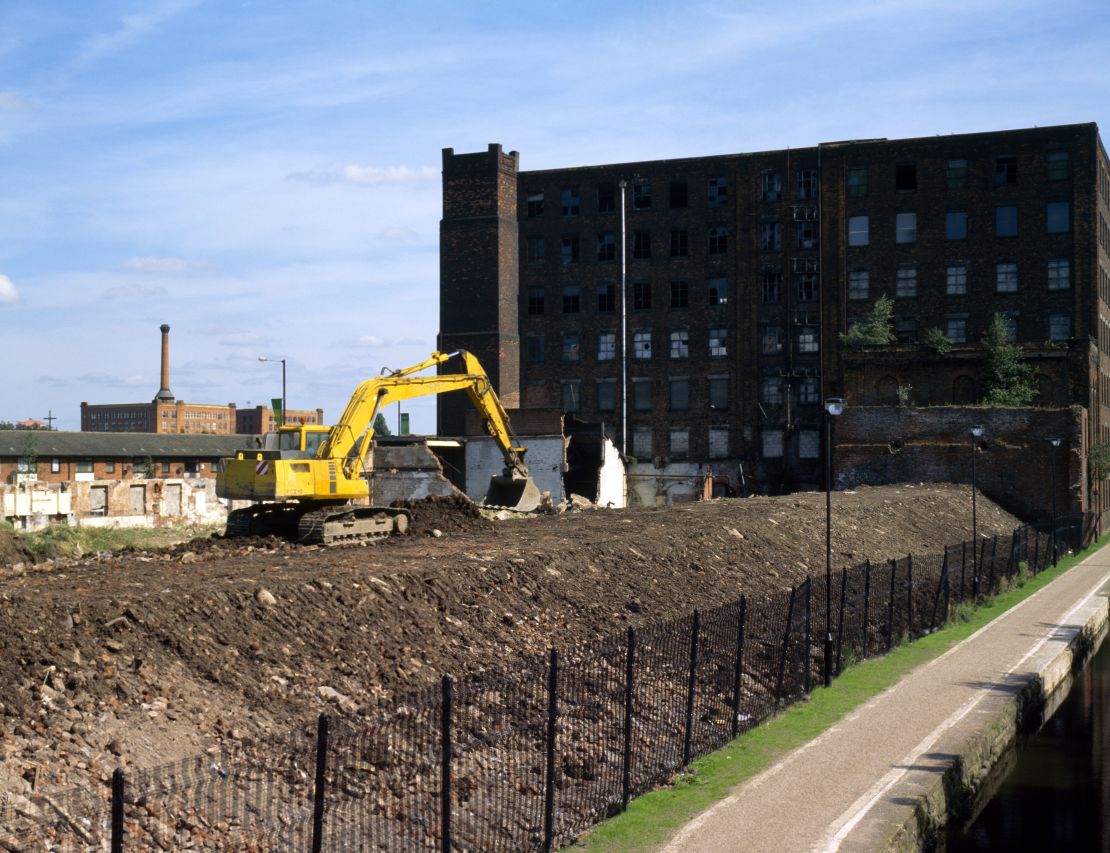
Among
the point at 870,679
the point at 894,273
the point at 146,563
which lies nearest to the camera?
the point at 870,679

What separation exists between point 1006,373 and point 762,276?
16.1m

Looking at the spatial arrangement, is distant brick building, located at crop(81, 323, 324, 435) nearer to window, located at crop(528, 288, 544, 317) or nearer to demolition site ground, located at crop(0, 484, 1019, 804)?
window, located at crop(528, 288, 544, 317)

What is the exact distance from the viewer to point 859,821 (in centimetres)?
1301

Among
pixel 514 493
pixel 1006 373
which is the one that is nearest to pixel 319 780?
pixel 514 493

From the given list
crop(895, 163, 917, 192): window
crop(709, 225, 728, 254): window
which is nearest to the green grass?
crop(895, 163, 917, 192): window

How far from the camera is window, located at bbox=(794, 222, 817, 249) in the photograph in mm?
71500

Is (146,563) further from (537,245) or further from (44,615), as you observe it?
(537,245)

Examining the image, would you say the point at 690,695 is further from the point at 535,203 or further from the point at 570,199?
the point at 535,203

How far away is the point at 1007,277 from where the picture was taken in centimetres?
6838

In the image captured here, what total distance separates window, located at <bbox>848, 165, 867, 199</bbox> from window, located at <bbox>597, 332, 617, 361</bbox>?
15.6 metres

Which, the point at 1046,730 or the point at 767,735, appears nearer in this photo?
the point at 767,735

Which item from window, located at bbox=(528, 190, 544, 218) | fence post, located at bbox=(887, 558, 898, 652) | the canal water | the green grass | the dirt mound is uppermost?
window, located at bbox=(528, 190, 544, 218)

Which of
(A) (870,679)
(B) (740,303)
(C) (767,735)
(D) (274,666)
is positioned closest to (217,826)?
(D) (274,666)

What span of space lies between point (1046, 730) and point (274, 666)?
13.1 meters
